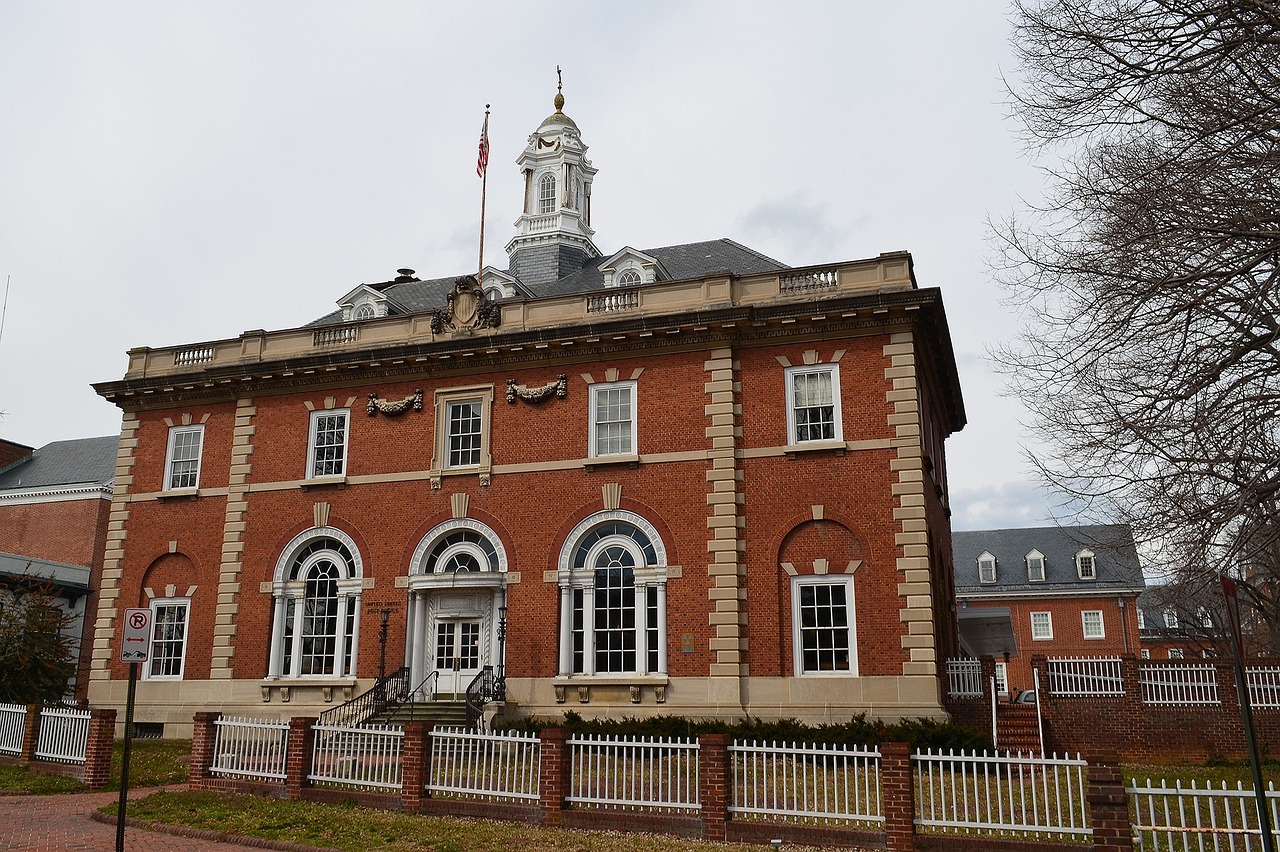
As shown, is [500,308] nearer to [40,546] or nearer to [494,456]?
[494,456]

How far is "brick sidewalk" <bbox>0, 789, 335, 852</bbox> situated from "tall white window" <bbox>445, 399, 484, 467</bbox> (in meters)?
11.7

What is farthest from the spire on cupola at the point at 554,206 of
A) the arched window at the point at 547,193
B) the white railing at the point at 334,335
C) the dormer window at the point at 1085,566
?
the dormer window at the point at 1085,566

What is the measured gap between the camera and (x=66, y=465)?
43312 mm

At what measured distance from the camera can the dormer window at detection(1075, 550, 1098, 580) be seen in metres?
56.3

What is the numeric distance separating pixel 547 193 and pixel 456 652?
1654 centimetres

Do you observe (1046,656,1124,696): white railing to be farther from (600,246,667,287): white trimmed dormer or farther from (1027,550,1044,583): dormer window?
(1027,550,1044,583): dormer window

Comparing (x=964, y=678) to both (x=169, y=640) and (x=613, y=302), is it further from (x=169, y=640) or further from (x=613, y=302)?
(x=169, y=640)

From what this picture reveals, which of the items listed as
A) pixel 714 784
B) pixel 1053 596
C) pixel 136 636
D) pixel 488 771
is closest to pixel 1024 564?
pixel 1053 596

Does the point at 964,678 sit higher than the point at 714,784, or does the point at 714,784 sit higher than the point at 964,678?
the point at 964,678

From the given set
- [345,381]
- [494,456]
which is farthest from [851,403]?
[345,381]

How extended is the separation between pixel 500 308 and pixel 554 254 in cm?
679

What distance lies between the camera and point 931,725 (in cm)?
2014

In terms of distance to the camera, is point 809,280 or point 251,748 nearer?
point 251,748

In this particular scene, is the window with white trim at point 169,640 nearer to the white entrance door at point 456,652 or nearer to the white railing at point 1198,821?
the white entrance door at point 456,652
